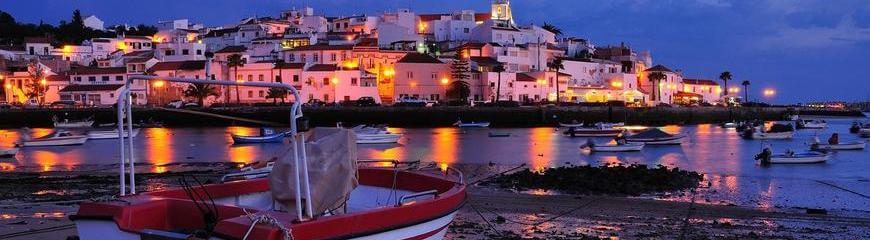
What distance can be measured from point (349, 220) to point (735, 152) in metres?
38.2

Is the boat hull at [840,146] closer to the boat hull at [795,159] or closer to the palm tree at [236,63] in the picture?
the boat hull at [795,159]

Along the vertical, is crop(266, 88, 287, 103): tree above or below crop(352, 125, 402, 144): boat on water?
above

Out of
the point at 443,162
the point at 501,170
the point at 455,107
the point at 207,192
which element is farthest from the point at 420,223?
the point at 455,107

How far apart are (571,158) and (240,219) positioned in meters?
30.7

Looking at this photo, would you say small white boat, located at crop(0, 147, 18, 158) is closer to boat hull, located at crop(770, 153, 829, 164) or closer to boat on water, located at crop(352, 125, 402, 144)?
boat on water, located at crop(352, 125, 402, 144)

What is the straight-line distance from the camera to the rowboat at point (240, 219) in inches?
244

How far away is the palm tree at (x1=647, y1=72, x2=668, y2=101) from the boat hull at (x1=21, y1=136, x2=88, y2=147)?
76444 mm

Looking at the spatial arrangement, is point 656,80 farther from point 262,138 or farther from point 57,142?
point 57,142

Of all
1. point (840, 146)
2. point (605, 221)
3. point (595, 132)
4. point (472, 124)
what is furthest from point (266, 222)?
point (472, 124)

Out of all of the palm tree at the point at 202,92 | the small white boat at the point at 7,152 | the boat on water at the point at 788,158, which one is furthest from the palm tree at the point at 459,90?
the boat on water at the point at 788,158

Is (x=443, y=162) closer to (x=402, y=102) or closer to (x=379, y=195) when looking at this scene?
(x=379, y=195)

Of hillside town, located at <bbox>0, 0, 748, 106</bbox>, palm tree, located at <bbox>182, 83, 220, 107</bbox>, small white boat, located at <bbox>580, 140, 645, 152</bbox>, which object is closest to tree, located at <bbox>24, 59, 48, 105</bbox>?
hillside town, located at <bbox>0, 0, 748, 106</bbox>

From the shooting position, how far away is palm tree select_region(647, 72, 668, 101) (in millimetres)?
103081

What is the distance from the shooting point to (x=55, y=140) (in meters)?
45.3
